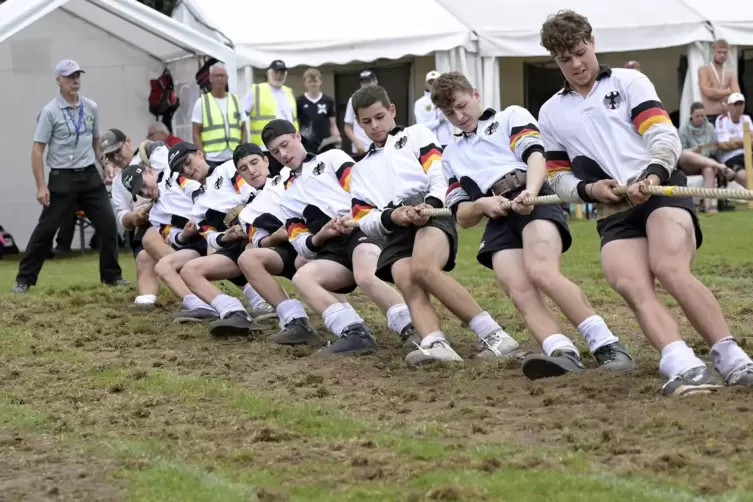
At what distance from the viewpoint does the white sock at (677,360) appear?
20.2 feet

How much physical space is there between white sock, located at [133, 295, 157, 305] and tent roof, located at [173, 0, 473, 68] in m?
6.12

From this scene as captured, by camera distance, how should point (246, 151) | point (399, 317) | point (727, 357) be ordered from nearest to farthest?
1. point (727, 357)
2. point (399, 317)
3. point (246, 151)

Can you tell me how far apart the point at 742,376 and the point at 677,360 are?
316mm

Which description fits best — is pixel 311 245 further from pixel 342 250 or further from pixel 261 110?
pixel 261 110

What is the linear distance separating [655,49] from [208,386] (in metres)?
15.4

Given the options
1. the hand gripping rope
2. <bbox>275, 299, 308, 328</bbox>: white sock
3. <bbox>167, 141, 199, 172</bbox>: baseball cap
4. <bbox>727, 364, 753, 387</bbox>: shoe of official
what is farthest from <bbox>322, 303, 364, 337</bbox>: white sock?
<bbox>727, 364, 753, 387</bbox>: shoe of official

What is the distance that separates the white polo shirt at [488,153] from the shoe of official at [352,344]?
1.37 meters

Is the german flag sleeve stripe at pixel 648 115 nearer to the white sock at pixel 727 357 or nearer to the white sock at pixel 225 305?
the white sock at pixel 727 357

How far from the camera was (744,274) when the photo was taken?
11.9m

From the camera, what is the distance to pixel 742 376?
6078 mm

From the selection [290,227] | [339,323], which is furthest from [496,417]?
[290,227]

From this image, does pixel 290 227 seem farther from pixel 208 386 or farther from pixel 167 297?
pixel 167 297

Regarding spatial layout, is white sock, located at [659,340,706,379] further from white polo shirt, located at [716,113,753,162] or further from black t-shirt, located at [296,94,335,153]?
white polo shirt, located at [716,113,753,162]

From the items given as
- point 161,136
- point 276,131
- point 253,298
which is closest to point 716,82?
point 161,136
